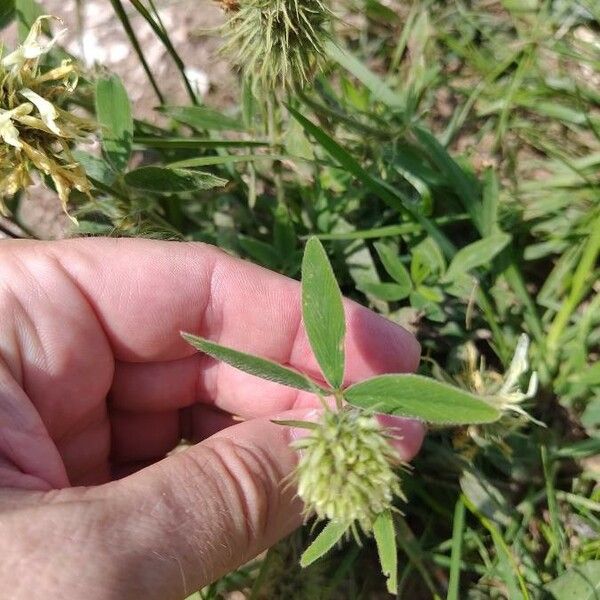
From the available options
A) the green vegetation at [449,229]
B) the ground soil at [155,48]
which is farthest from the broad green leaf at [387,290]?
the ground soil at [155,48]

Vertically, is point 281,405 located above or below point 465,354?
below

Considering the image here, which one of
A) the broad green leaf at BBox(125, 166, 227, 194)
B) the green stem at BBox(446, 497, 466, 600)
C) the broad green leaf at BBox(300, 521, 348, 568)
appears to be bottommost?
the green stem at BBox(446, 497, 466, 600)

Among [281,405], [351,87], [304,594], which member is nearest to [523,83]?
[351,87]

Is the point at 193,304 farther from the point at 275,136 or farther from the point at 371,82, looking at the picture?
the point at 371,82

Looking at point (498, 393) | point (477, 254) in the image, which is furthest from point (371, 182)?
point (498, 393)

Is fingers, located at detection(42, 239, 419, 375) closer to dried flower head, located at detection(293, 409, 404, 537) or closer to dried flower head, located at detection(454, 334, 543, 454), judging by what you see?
dried flower head, located at detection(454, 334, 543, 454)

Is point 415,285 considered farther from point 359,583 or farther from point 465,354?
point 359,583

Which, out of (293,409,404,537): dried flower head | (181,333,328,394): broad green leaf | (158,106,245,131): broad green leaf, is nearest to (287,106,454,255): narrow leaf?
(158,106,245,131): broad green leaf
